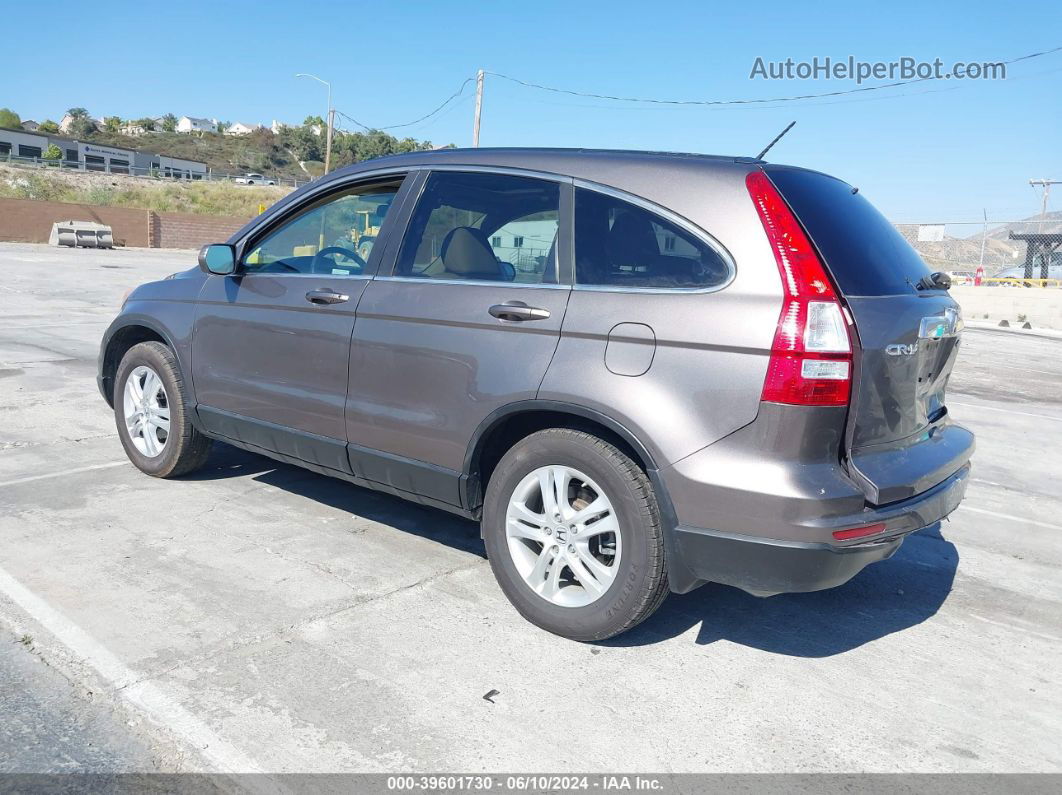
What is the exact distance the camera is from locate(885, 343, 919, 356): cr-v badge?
3.04 metres

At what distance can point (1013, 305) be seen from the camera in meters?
22.4

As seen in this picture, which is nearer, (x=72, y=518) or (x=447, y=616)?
(x=447, y=616)

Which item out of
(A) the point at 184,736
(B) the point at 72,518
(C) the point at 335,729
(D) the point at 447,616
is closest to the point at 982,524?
(D) the point at 447,616

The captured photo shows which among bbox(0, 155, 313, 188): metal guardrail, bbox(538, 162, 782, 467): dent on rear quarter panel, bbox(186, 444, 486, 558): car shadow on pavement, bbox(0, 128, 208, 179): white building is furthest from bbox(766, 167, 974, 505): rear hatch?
bbox(0, 128, 208, 179): white building

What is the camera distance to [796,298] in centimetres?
288

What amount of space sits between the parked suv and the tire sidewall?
2.56 feet

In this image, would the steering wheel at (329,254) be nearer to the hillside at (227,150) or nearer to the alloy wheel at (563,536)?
the alloy wheel at (563,536)

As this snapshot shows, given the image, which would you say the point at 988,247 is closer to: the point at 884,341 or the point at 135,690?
the point at 884,341

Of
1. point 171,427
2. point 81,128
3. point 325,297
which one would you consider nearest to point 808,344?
point 325,297

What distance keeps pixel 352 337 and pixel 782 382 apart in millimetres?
1997

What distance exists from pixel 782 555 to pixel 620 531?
1.91 ft

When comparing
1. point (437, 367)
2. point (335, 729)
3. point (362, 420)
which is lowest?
point (335, 729)

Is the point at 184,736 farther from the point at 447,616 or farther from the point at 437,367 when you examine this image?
the point at 437,367

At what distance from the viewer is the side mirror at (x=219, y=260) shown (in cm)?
→ 450
